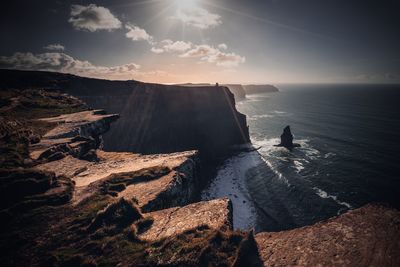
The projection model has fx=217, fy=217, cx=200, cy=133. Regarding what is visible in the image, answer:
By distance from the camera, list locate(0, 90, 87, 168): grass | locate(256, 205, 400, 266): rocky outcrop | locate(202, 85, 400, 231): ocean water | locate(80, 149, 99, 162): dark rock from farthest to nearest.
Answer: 1. locate(202, 85, 400, 231): ocean water
2. locate(80, 149, 99, 162): dark rock
3. locate(0, 90, 87, 168): grass
4. locate(256, 205, 400, 266): rocky outcrop

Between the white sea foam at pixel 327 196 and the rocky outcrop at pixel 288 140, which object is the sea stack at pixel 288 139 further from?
the white sea foam at pixel 327 196

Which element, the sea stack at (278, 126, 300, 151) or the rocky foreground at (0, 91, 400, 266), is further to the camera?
the sea stack at (278, 126, 300, 151)

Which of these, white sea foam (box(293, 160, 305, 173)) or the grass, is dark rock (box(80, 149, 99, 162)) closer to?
the grass

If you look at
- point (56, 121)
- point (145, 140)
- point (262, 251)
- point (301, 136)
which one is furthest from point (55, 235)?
point (301, 136)

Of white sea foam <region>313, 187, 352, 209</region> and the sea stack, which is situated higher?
the sea stack

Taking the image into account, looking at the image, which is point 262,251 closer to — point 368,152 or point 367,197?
point 367,197

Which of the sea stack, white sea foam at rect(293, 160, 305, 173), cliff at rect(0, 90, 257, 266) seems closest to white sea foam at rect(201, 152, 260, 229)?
white sea foam at rect(293, 160, 305, 173)

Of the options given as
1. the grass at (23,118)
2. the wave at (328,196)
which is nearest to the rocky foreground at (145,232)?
the grass at (23,118)
